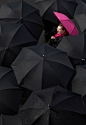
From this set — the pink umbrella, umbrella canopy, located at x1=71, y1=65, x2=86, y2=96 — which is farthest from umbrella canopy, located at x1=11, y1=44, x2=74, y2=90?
the pink umbrella

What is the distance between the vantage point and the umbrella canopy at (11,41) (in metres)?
4.45

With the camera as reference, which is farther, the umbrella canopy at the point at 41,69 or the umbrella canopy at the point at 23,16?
the umbrella canopy at the point at 23,16

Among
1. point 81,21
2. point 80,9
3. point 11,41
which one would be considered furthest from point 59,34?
point 11,41

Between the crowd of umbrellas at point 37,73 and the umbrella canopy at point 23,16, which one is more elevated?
the umbrella canopy at point 23,16

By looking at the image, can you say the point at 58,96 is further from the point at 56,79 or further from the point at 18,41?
the point at 18,41

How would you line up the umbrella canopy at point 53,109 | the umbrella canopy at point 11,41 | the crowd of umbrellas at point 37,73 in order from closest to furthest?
the umbrella canopy at point 53,109 → the crowd of umbrellas at point 37,73 → the umbrella canopy at point 11,41

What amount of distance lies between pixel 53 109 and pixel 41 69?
3.48 feet

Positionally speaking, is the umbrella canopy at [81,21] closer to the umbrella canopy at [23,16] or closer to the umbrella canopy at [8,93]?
the umbrella canopy at [23,16]

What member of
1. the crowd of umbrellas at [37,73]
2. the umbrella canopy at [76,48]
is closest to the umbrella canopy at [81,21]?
the crowd of umbrellas at [37,73]

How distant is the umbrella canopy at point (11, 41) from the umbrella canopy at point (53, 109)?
4.75 ft

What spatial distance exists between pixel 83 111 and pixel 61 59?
1302 millimetres

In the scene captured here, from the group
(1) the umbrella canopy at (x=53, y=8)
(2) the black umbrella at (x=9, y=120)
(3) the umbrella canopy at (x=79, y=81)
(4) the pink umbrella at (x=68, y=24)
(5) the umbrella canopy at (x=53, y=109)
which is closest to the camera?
(5) the umbrella canopy at (x=53, y=109)

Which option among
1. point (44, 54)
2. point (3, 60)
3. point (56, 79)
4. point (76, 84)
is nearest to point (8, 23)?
point (3, 60)

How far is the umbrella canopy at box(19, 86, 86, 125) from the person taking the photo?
306 centimetres
